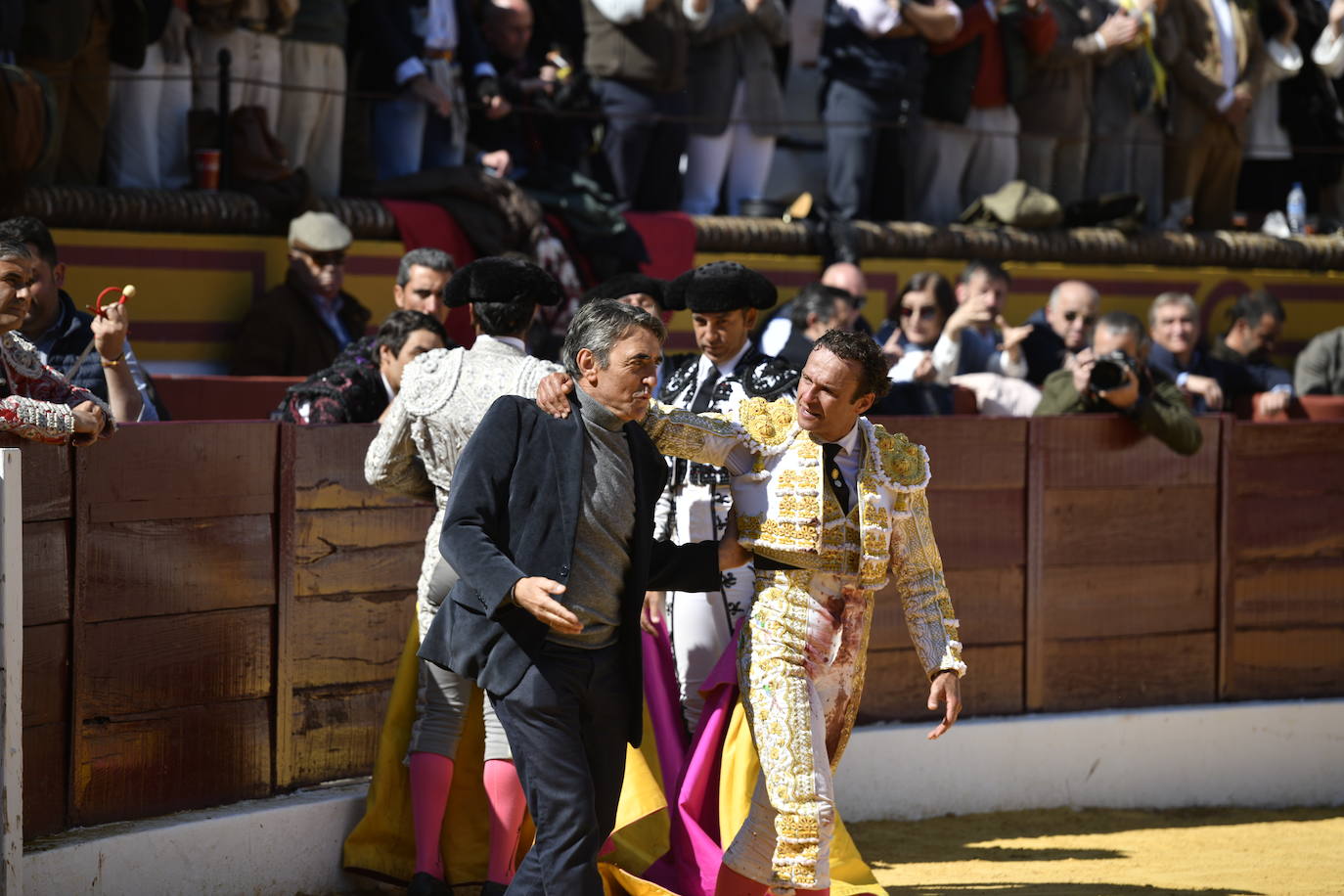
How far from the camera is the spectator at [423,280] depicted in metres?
6.05

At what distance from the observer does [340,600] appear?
5.40 meters

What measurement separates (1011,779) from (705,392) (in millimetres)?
2130

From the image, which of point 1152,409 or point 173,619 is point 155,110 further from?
point 1152,409

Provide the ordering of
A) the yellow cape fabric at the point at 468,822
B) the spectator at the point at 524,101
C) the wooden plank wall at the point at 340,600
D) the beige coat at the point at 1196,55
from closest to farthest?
the yellow cape fabric at the point at 468,822 < the wooden plank wall at the point at 340,600 < the spectator at the point at 524,101 < the beige coat at the point at 1196,55

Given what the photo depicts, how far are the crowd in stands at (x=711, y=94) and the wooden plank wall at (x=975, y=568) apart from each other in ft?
8.25

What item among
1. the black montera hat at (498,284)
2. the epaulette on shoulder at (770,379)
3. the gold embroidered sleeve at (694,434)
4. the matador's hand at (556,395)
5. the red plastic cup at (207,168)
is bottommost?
the gold embroidered sleeve at (694,434)

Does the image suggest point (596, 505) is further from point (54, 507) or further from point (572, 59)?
point (572, 59)

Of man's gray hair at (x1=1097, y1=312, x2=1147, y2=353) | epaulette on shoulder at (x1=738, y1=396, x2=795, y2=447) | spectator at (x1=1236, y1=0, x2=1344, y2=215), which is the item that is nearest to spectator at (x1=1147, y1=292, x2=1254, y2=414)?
man's gray hair at (x1=1097, y1=312, x2=1147, y2=353)

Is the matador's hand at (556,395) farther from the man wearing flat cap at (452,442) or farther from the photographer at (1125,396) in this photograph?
the photographer at (1125,396)

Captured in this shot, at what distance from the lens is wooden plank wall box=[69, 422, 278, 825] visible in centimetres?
477

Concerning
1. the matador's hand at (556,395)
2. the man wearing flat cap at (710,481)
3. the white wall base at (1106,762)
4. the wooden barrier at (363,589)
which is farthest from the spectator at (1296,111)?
the matador's hand at (556,395)

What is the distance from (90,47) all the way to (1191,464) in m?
4.09

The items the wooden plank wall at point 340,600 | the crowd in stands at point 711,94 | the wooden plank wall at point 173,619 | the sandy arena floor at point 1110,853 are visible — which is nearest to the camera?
the wooden plank wall at point 173,619

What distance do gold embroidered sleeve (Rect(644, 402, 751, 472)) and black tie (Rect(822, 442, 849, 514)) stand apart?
188 millimetres
